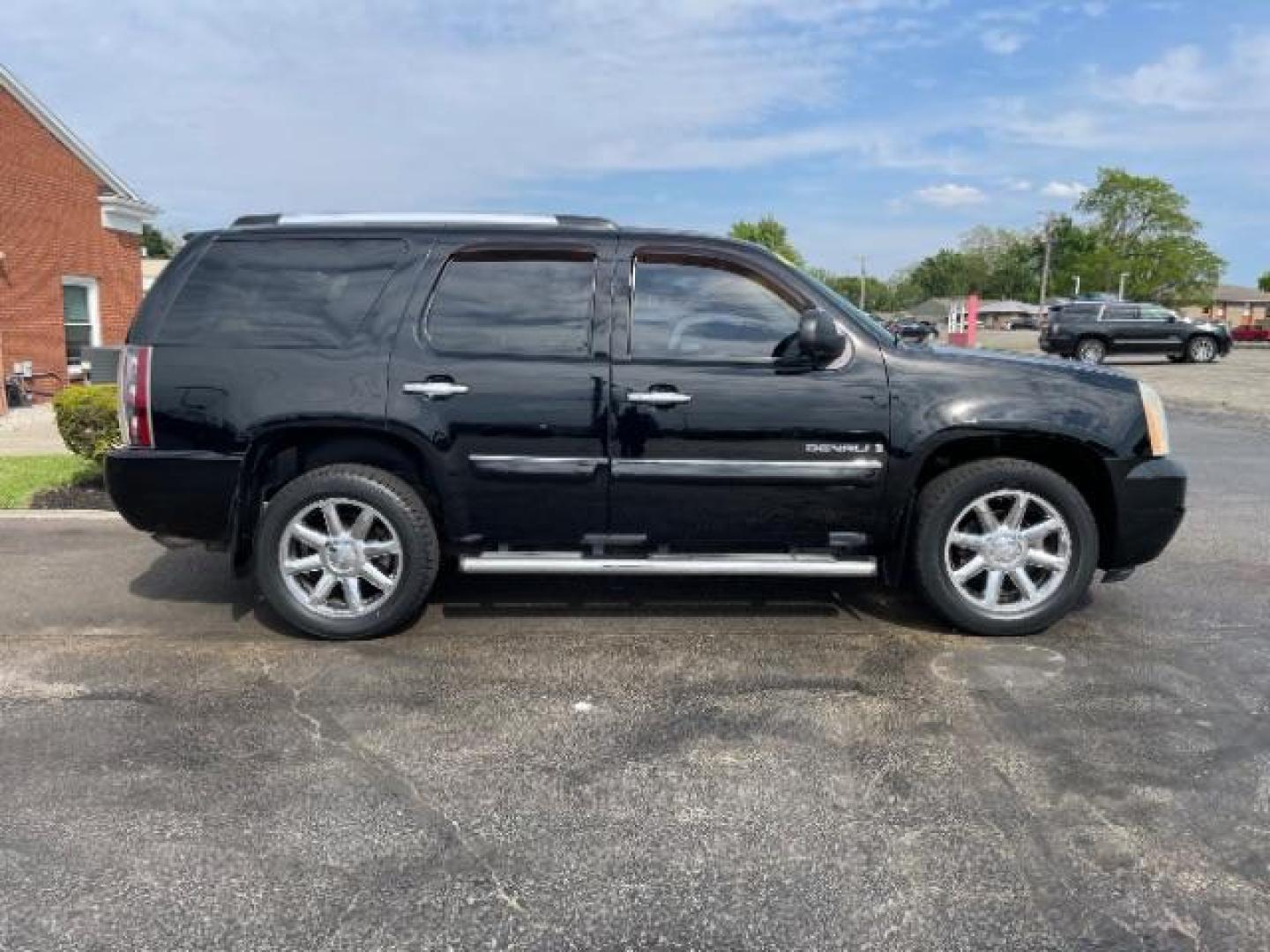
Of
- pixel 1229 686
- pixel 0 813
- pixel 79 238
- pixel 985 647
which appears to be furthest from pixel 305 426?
pixel 79 238

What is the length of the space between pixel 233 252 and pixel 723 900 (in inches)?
140

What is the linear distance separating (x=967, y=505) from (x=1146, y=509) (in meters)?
0.83

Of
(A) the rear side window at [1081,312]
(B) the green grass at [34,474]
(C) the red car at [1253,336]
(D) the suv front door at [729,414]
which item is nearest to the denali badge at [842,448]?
(D) the suv front door at [729,414]

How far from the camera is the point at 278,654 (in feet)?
14.3

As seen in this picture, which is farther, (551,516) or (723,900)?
(551,516)

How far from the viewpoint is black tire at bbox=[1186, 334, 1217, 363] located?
2831cm

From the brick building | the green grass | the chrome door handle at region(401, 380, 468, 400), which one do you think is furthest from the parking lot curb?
the brick building

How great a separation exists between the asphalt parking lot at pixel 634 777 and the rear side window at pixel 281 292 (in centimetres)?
141

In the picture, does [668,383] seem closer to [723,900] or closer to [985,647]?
[985,647]

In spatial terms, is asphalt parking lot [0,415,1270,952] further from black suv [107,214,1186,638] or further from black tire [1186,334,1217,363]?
black tire [1186,334,1217,363]

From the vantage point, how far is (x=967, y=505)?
448 cm

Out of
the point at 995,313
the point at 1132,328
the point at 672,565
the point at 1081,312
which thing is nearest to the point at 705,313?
the point at 672,565

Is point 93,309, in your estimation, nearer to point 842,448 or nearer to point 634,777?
point 842,448

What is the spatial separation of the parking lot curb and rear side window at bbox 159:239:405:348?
124 inches
